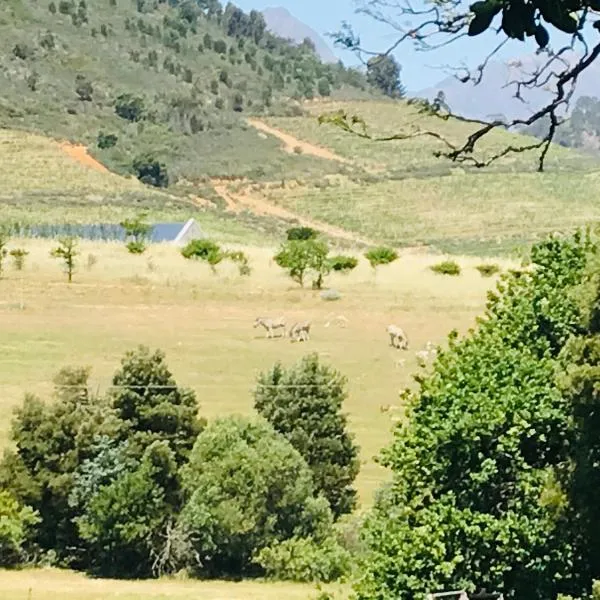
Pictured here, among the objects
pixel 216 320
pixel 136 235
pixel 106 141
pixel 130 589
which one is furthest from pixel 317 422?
pixel 106 141

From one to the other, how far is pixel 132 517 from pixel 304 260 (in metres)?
24.7

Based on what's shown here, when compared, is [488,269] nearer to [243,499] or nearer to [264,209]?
[243,499]

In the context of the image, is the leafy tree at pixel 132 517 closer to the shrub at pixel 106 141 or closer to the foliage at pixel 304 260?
the foliage at pixel 304 260

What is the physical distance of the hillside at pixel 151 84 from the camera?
87.7 meters

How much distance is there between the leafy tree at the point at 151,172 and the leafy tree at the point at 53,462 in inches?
2444

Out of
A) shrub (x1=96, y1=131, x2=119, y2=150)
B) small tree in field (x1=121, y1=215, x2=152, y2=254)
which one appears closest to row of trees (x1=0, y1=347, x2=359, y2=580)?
small tree in field (x1=121, y1=215, x2=152, y2=254)

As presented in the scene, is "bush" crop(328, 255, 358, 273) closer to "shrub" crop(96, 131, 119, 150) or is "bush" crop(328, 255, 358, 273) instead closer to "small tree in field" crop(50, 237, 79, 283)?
"small tree in field" crop(50, 237, 79, 283)

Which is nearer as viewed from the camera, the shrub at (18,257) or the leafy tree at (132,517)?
the leafy tree at (132,517)

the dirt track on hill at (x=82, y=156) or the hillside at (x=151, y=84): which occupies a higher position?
the hillside at (x=151, y=84)

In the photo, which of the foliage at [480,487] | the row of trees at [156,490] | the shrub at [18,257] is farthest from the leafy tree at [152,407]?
the shrub at [18,257]

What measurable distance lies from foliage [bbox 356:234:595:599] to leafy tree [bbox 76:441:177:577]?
665 cm

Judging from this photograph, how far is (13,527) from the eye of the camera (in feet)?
62.1

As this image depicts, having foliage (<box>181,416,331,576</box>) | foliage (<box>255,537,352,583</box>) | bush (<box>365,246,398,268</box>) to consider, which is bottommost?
foliage (<box>255,537,352,583</box>)

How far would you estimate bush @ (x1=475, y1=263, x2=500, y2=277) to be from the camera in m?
46.1
